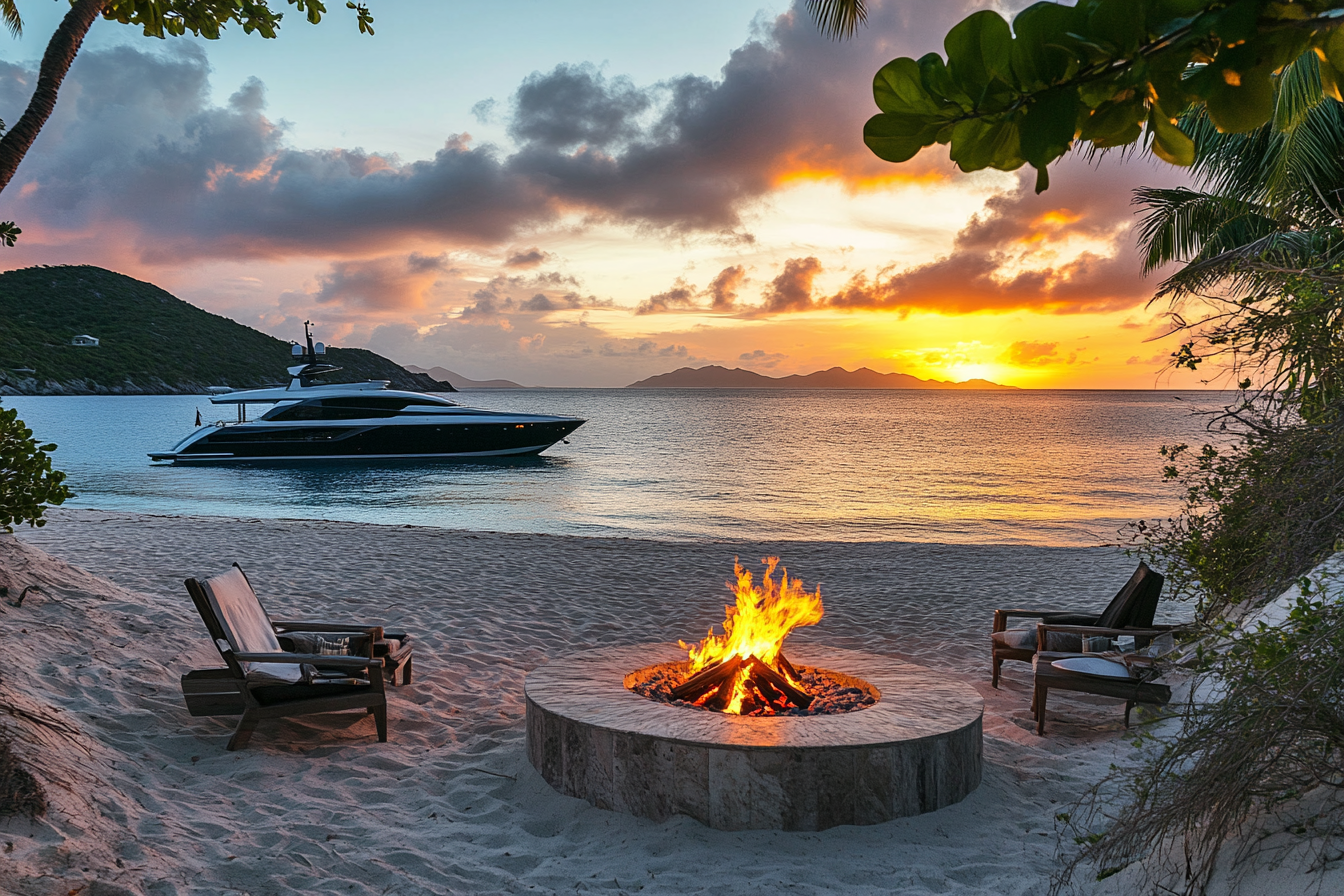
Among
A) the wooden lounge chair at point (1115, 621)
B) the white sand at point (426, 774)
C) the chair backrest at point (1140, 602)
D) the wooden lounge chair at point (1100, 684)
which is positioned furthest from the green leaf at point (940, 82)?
the chair backrest at point (1140, 602)

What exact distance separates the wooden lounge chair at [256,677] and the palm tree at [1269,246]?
15.4ft

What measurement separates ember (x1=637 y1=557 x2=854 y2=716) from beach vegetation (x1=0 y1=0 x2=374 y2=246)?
144 inches

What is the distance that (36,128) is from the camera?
3422 millimetres

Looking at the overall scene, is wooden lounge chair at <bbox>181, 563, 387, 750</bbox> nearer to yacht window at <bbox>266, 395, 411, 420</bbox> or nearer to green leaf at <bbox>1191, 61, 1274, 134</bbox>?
green leaf at <bbox>1191, 61, 1274, 134</bbox>

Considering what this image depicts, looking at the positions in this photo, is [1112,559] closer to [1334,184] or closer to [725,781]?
[1334,184]

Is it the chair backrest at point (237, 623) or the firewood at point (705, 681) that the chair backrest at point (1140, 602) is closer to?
the firewood at point (705, 681)

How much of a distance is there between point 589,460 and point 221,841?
109 ft

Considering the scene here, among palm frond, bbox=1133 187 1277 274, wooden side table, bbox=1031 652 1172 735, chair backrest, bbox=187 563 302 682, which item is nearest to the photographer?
chair backrest, bbox=187 563 302 682

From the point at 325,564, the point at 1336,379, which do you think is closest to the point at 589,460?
the point at 325,564

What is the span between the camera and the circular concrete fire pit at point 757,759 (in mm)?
3680

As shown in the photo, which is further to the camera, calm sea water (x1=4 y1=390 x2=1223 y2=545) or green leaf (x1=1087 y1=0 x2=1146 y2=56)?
calm sea water (x1=4 y1=390 x2=1223 y2=545)

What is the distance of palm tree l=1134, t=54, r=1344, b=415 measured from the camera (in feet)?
14.4

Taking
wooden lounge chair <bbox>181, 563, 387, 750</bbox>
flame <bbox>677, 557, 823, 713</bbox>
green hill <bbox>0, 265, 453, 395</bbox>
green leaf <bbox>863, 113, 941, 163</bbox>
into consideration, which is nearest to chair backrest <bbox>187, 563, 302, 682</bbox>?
wooden lounge chair <bbox>181, 563, 387, 750</bbox>

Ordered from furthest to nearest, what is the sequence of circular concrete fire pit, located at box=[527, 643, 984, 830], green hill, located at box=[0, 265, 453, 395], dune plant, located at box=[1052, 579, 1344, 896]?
green hill, located at box=[0, 265, 453, 395], circular concrete fire pit, located at box=[527, 643, 984, 830], dune plant, located at box=[1052, 579, 1344, 896]
